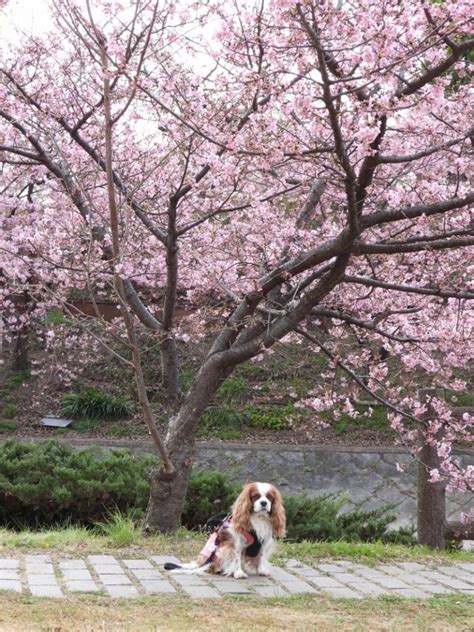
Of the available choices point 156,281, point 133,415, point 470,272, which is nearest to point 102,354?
point 133,415

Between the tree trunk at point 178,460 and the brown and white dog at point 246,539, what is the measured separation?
140 centimetres

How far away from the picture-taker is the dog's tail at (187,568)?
5.84m

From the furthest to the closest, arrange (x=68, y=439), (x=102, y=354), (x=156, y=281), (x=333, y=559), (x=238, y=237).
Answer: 1. (x=102, y=354)
2. (x=68, y=439)
3. (x=156, y=281)
4. (x=238, y=237)
5. (x=333, y=559)

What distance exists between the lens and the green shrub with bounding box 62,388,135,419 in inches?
598

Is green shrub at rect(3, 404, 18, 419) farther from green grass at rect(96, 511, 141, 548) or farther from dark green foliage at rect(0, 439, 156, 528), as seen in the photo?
green grass at rect(96, 511, 141, 548)

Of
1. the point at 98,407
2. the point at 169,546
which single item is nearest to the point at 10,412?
the point at 98,407

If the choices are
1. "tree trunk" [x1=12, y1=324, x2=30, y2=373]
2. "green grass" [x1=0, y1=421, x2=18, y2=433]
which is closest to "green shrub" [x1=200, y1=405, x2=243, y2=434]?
"green grass" [x1=0, y1=421, x2=18, y2=433]

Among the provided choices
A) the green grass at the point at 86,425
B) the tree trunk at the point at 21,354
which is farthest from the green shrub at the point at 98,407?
the tree trunk at the point at 21,354

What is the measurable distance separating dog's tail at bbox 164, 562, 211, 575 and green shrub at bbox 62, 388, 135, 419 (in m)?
9.39

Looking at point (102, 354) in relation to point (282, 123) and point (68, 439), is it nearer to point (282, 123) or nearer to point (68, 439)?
point (68, 439)

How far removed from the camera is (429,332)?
833cm

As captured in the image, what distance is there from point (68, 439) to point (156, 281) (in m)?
4.43

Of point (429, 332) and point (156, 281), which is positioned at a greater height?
point (156, 281)

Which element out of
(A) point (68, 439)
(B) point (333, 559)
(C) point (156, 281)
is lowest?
(B) point (333, 559)
